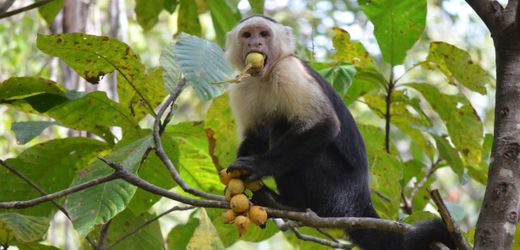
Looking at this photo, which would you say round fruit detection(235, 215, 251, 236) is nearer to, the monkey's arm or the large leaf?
the monkey's arm

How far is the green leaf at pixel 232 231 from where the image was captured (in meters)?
3.87

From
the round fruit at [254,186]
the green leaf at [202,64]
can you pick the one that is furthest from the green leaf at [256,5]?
the round fruit at [254,186]

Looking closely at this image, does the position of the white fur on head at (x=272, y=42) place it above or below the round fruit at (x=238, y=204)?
above

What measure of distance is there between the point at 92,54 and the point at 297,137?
1.00 m

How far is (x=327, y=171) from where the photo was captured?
11.9ft

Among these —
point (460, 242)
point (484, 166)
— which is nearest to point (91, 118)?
point (460, 242)

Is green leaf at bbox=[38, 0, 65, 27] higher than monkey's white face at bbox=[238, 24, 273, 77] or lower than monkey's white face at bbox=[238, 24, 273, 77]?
higher

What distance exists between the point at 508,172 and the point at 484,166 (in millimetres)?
2359

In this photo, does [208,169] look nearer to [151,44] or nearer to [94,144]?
[94,144]

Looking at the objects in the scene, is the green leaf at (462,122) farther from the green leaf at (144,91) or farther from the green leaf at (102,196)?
the green leaf at (102,196)

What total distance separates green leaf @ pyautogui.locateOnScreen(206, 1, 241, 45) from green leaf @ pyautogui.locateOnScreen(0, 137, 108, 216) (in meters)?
1.08

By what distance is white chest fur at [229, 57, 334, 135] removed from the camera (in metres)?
3.53

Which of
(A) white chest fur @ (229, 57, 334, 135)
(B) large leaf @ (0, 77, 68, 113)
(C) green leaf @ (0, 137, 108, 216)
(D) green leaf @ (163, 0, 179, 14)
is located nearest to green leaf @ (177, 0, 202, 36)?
(D) green leaf @ (163, 0, 179, 14)

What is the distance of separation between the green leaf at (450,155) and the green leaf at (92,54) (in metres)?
1.69
